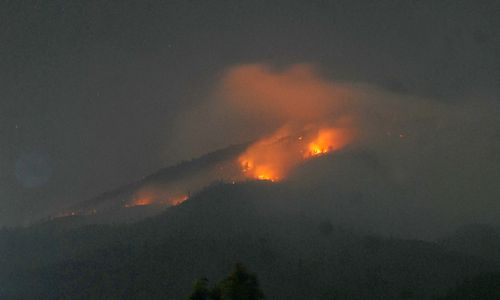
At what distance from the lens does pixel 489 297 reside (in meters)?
131

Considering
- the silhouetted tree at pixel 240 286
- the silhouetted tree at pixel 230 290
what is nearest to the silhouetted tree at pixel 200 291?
the silhouetted tree at pixel 230 290

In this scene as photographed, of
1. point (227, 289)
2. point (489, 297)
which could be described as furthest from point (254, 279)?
point (489, 297)

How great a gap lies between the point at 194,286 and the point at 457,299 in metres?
119

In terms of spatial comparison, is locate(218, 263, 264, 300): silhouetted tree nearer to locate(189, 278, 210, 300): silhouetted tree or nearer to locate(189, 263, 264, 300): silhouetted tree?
locate(189, 263, 264, 300): silhouetted tree

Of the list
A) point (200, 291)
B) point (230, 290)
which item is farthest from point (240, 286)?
point (200, 291)

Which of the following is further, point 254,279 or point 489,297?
point 489,297

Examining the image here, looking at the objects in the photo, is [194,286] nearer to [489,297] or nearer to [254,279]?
[254,279]

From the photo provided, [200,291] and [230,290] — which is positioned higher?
[200,291]

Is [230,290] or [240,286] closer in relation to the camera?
[230,290]

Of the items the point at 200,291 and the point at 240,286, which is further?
the point at 240,286

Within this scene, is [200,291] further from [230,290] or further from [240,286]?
[240,286]

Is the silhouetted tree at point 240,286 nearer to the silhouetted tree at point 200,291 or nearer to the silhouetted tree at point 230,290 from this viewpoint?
the silhouetted tree at point 230,290

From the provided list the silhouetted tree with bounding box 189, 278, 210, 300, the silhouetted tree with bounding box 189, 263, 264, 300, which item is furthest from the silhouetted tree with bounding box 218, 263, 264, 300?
the silhouetted tree with bounding box 189, 278, 210, 300

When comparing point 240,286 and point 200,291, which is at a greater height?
point 200,291
